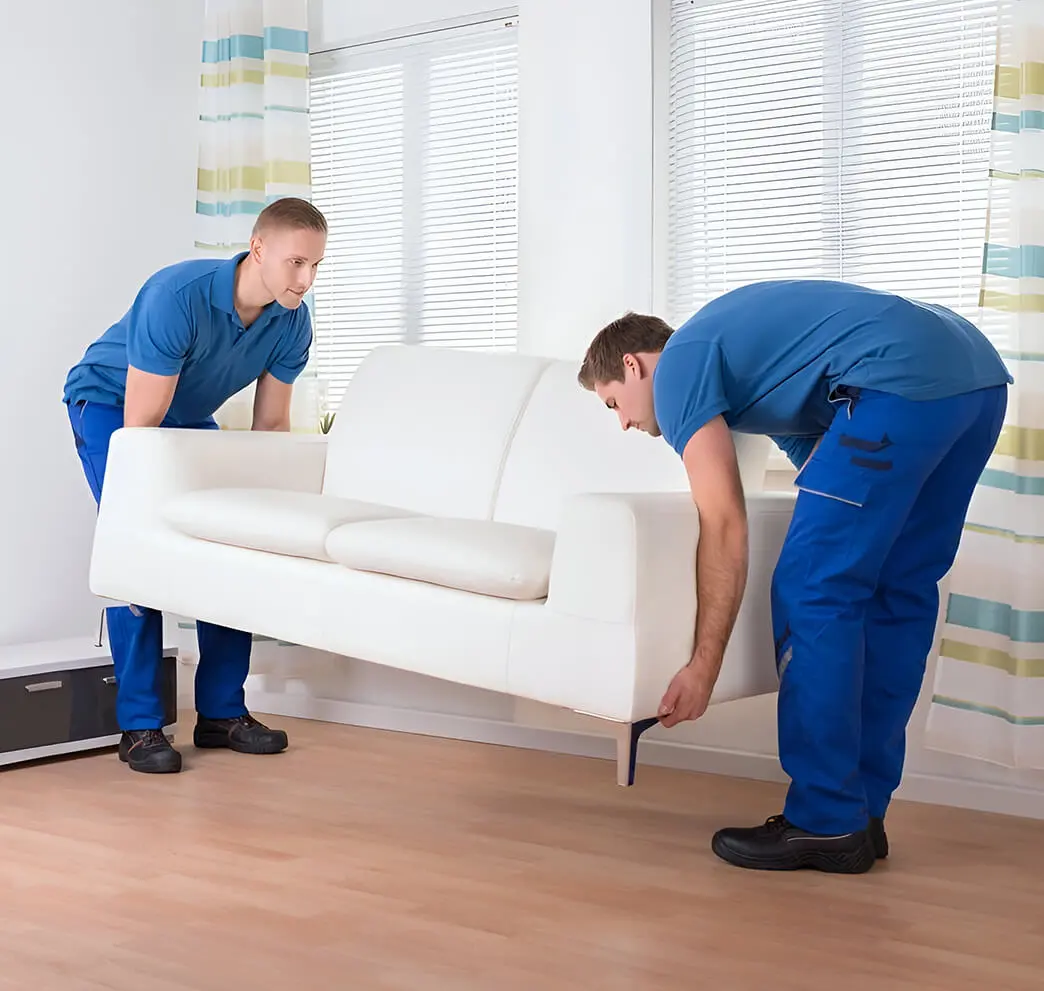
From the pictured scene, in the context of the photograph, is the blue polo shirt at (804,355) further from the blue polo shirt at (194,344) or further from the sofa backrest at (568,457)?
the blue polo shirt at (194,344)

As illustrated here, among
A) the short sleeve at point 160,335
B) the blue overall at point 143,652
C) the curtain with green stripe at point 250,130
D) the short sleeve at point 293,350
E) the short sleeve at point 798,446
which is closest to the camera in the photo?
the short sleeve at point 798,446

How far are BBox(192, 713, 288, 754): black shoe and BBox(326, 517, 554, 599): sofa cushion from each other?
774mm

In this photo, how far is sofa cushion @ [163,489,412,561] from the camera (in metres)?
2.75

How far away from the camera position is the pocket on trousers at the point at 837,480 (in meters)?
2.17

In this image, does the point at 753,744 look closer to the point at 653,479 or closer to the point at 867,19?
the point at 653,479

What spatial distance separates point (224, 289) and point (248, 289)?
56 millimetres

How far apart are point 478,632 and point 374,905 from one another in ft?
1.85

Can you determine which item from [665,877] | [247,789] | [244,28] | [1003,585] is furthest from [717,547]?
[244,28]

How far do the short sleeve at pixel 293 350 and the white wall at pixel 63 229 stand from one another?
35.0 inches

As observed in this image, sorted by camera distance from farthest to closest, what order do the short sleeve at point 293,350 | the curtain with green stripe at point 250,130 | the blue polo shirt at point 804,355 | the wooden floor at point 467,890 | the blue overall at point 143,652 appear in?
the curtain with green stripe at point 250,130
the short sleeve at point 293,350
the blue overall at point 143,652
the blue polo shirt at point 804,355
the wooden floor at point 467,890

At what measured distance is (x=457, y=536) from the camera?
2.52 meters

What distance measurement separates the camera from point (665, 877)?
2.25 meters

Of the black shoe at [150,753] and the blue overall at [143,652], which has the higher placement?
the blue overall at [143,652]

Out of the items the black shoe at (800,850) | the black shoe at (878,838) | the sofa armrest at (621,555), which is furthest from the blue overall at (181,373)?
the black shoe at (878,838)
